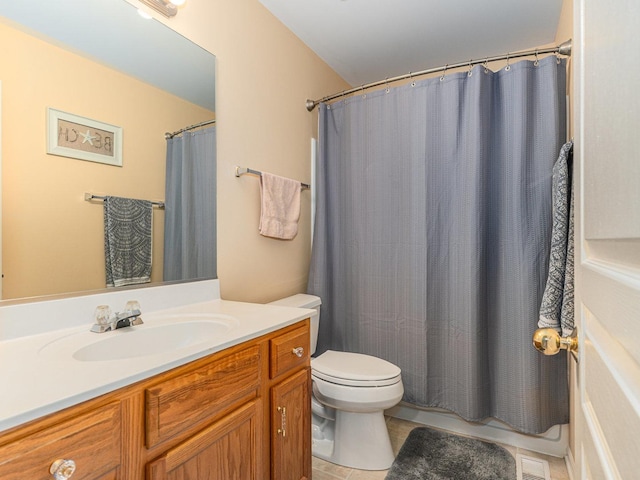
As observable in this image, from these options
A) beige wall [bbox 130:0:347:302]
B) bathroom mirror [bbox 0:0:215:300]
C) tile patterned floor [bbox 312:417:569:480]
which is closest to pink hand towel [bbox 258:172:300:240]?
beige wall [bbox 130:0:347:302]

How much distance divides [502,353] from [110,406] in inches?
68.8

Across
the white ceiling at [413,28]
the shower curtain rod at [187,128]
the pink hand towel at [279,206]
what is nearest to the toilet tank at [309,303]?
the pink hand towel at [279,206]

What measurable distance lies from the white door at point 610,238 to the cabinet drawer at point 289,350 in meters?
0.81

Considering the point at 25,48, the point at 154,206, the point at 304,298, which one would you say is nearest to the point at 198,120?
the point at 154,206

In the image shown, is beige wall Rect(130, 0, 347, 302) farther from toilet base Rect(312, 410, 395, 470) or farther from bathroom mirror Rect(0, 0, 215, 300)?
toilet base Rect(312, 410, 395, 470)

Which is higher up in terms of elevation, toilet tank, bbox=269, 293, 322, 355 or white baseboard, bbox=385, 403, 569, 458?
toilet tank, bbox=269, 293, 322, 355

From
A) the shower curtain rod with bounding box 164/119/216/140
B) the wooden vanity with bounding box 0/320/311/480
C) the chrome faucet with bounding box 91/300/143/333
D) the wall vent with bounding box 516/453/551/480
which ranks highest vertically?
the shower curtain rod with bounding box 164/119/216/140

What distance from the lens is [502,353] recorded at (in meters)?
1.76

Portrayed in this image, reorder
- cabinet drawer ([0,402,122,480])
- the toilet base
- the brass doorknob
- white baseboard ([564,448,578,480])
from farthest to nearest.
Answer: the toilet base < white baseboard ([564,448,578,480]) < the brass doorknob < cabinet drawer ([0,402,122,480])

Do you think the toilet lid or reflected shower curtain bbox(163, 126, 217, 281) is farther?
the toilet lid

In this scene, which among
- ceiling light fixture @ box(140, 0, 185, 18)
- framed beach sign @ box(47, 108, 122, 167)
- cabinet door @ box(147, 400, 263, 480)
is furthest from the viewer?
ceiling light fixture @ box(140, 0, 185, 18)

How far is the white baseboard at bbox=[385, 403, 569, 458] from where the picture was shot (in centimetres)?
172

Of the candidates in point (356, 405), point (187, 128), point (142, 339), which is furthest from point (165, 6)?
point (356, 405)

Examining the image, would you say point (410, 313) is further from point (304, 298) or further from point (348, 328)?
point (304, 298)
